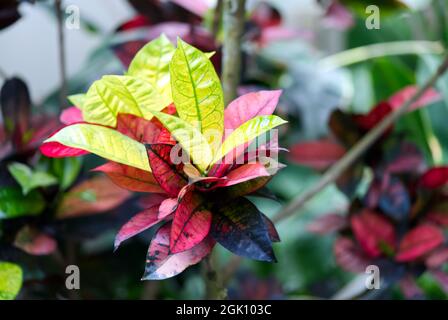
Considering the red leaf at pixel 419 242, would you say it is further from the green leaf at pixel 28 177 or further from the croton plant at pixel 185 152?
the green leaf at pixel 28 177

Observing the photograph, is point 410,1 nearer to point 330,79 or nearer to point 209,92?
point 330,79

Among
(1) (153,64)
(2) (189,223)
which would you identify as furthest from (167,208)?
(1) (153,64)

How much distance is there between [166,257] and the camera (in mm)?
345

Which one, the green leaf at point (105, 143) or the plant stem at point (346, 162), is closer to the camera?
the green leaf at point (105, 143)

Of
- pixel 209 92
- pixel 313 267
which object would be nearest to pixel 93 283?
pixel 313 267

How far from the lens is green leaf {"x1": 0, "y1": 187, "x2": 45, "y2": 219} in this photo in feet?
1.64

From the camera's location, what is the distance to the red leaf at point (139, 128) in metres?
0.38

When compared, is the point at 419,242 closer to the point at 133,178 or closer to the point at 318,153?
the point at 318,153

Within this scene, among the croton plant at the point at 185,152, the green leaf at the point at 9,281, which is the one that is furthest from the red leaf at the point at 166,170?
the green leaf at the point at 9,281

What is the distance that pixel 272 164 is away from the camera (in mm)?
347

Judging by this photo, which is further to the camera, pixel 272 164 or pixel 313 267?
pixel 313 267

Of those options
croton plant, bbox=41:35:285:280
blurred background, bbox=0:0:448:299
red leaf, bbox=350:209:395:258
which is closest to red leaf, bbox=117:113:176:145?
croton plant, bbox=41:35:285:280

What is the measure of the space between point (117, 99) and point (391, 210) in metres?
0.36

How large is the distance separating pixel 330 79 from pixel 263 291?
1.20ft
